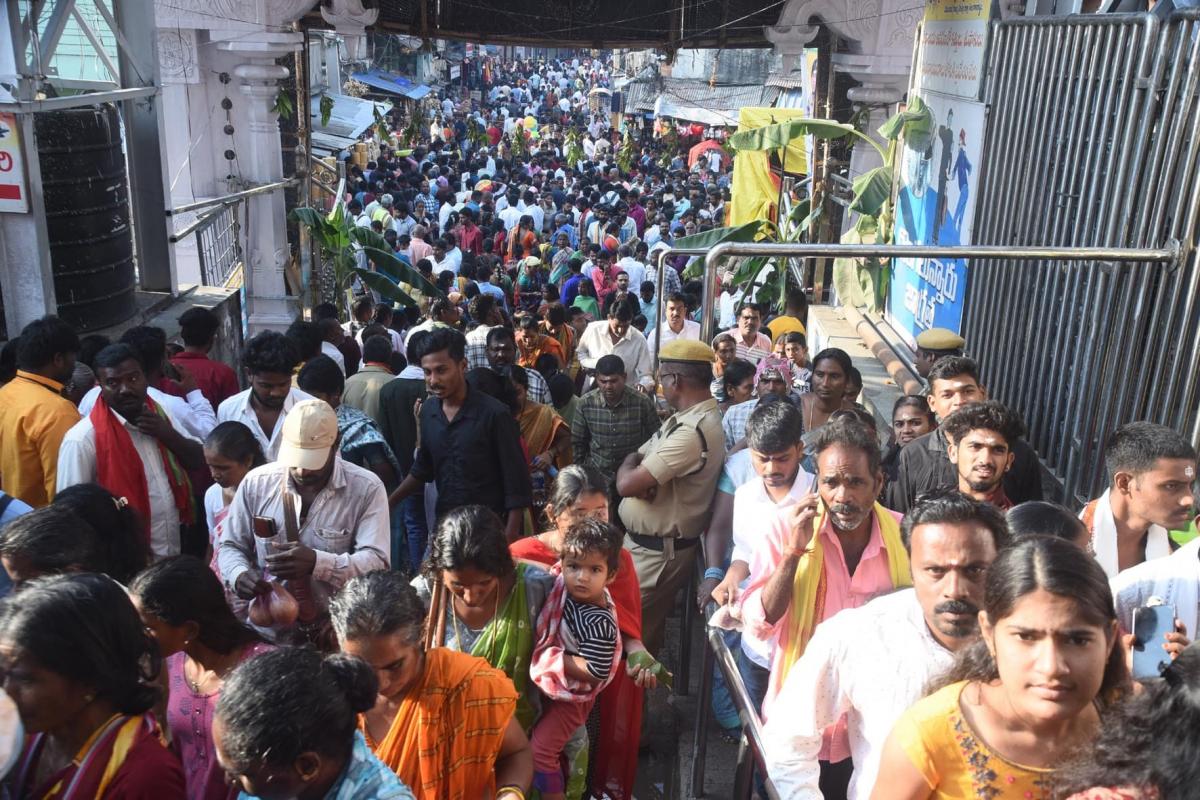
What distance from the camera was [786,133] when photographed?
8625 millimetres

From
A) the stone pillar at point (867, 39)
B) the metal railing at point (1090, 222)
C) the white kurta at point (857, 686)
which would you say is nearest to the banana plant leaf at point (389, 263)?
the stone pillar at point (867, 39)

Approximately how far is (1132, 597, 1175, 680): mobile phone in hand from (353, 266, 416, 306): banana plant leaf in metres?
8.08

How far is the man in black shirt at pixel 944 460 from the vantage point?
12.7 feet

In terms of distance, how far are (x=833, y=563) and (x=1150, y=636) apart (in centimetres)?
79

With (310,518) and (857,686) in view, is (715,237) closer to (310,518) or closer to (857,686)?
(310,518)

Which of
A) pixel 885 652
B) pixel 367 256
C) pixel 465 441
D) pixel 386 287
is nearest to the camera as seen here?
pixel 885 652

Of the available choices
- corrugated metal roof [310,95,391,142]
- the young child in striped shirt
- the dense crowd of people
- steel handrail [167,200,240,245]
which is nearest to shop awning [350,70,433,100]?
corrugated metal roof [310,95,391,142]

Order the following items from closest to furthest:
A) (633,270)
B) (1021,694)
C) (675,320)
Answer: (1021,694), (675,320), (633,270)

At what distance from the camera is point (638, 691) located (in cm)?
338

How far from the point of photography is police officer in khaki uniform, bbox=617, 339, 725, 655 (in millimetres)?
4090

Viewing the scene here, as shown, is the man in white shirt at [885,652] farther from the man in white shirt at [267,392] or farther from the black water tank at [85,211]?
the black water tank at [85,211]

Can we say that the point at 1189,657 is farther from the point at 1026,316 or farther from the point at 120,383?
the point at 1026,316

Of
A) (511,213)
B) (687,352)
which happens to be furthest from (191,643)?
(511,213)

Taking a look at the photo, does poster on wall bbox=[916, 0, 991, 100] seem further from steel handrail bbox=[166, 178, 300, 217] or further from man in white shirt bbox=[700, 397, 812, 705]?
steel handrail bbox=[166, 178, 300, 217]
